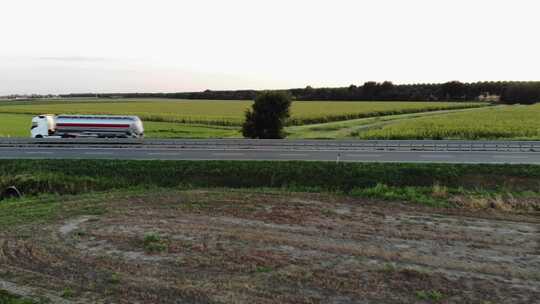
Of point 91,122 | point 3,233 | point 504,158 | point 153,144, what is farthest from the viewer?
point 91,122

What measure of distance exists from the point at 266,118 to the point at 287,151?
10317 mm

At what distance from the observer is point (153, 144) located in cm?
2877

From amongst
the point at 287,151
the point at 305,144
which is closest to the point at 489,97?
the point at 305,144

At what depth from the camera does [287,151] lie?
26625 millimetres

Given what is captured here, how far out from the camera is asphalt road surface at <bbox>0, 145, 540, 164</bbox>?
2327 centimetres

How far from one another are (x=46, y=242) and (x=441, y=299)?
8617 millimetres

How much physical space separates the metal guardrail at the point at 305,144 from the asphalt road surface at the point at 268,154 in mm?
495

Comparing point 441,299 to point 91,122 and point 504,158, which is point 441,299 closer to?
point 504,158

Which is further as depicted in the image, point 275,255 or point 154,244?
point 154,244

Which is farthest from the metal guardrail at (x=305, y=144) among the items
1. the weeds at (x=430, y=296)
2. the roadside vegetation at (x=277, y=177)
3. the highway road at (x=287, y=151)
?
the weeds at (x=430, y=296)

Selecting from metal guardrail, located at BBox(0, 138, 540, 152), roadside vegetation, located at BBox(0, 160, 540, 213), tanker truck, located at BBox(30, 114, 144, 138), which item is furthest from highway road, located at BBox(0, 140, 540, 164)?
roadside vegetation, located at BBox(0, 160, 540, 213)

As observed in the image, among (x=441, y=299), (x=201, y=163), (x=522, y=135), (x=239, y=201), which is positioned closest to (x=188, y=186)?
(x=201, y=163)

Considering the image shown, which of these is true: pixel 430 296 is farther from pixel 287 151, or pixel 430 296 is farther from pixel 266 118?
pixel 266 118

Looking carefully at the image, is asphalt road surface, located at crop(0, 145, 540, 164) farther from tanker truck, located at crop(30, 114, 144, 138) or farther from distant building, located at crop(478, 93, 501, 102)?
distant building, located at crop(478, 93, 501, 102)
